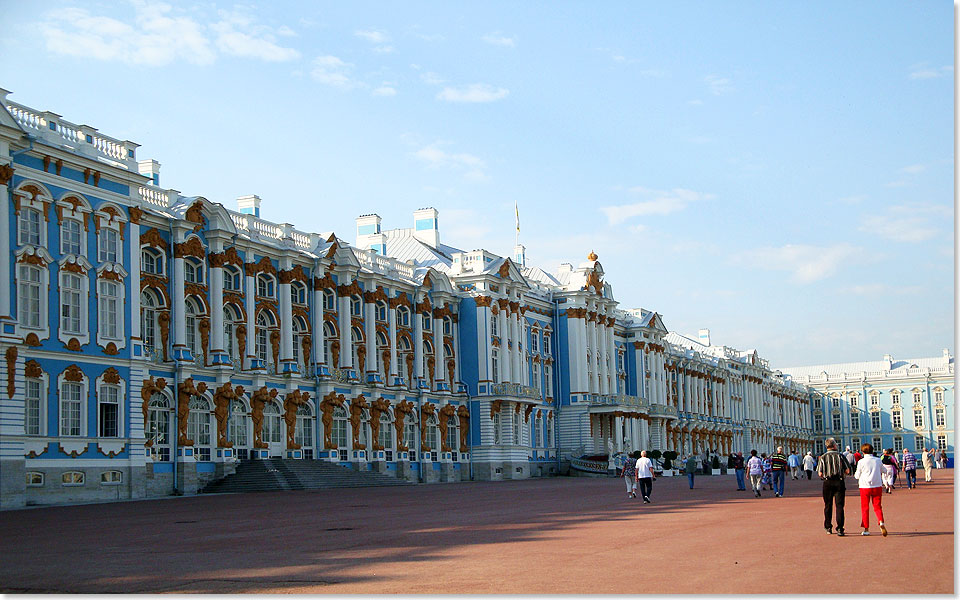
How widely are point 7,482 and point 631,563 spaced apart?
24.9 metres

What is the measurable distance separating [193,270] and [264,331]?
18.0 ft

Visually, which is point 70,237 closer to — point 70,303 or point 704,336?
point 70,303

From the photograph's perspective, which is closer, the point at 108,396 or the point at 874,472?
the point at 874,472

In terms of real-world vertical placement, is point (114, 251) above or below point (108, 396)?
above

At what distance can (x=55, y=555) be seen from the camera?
17.4 meters

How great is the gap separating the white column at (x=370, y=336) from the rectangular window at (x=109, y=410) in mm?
18710

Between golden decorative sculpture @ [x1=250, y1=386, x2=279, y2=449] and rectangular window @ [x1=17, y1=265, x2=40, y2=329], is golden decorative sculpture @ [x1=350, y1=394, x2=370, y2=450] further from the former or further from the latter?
rectangular window @ [x1=17, y1=265, x2=40, y2=329]

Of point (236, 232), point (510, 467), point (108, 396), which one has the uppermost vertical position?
point (236, 232)

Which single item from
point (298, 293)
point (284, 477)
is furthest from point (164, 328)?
point (298, 293)

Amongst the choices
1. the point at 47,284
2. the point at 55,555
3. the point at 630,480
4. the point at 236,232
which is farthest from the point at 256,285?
the point at 55,555

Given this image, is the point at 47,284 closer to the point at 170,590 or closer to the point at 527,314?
the point at 170,590

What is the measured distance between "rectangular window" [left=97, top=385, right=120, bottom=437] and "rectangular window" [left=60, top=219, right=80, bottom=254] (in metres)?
4.78

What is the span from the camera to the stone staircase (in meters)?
45.1

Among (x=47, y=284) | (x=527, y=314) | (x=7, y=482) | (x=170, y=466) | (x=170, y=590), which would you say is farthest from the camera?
(x=527, y=314)
